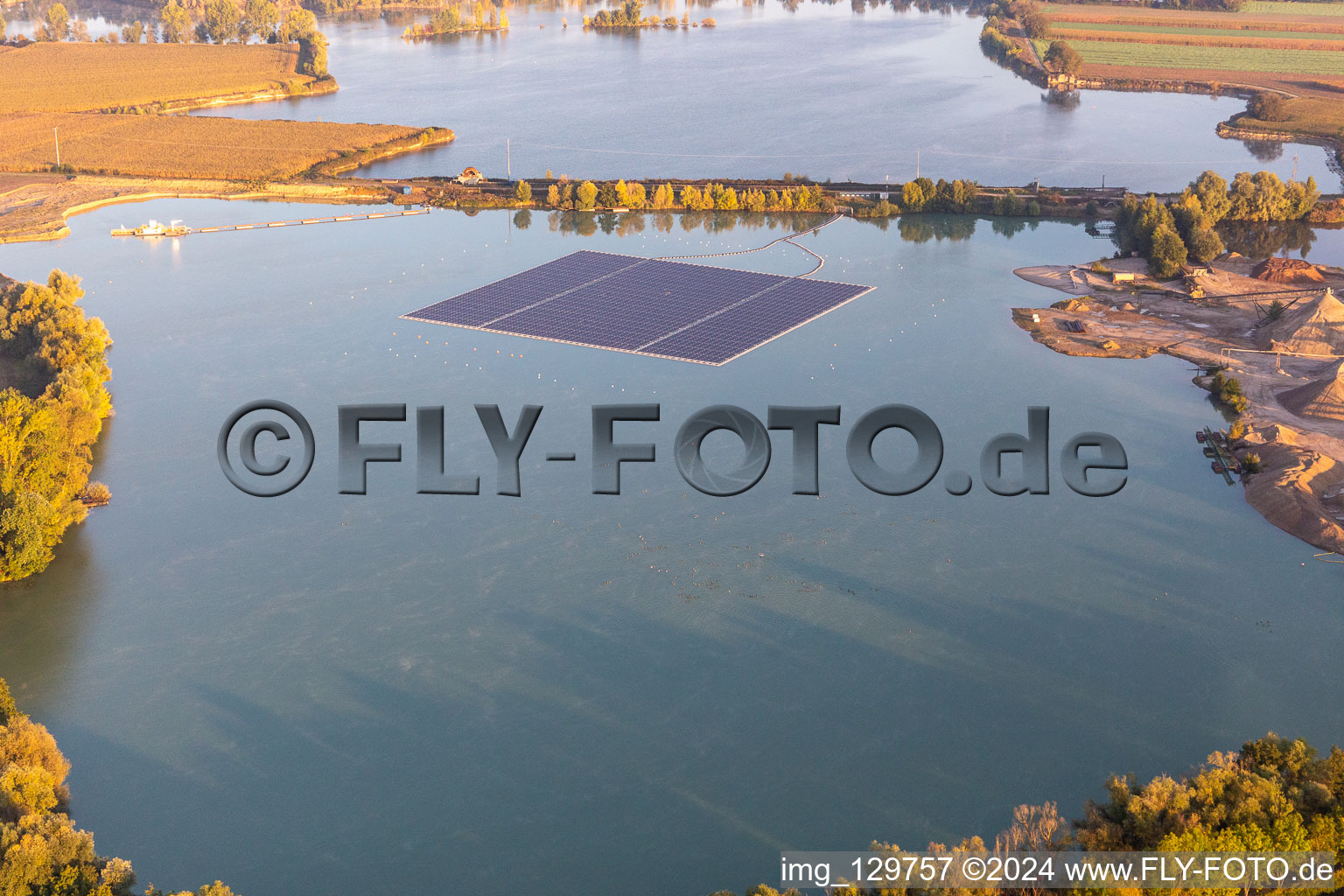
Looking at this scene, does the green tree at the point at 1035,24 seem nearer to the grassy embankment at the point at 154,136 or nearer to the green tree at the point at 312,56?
the grassy embankment at the point at 154,136

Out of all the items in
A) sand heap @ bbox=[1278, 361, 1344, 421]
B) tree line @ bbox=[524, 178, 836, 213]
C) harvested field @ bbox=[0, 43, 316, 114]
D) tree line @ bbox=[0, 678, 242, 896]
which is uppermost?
harvested field @ bbox=[0, 43, 316, 114]

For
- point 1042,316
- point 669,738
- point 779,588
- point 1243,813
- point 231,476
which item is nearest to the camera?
point 1243,813

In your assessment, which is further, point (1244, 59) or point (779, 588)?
point (1244, 59)

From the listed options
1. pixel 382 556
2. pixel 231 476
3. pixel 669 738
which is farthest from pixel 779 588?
pixel 231 476

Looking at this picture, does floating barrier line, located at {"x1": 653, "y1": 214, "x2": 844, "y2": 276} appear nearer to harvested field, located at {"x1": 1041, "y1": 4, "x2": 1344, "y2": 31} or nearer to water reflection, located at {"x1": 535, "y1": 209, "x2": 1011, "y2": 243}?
water reflection, located at {"x1": 535, "y1": 209, "x2": 1011, "y2": 243}

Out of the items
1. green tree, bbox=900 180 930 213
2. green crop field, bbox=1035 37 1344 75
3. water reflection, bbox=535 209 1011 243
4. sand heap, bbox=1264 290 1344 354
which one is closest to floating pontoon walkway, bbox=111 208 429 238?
water reflection, bbox=535 209 1011 243

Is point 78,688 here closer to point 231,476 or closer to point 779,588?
point 231,476

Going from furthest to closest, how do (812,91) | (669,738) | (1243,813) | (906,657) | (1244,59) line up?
(1244,59), (812,91), (906,657), (669,738), (1243,813)
